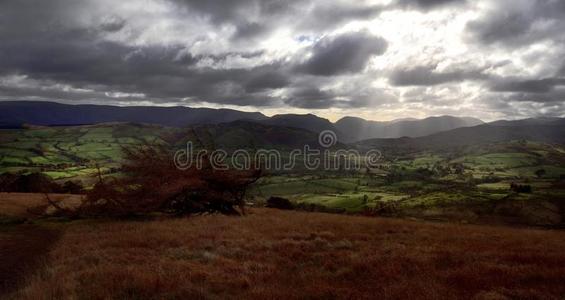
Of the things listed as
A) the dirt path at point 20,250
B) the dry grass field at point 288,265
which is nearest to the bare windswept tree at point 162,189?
the dirt path at point 20,250

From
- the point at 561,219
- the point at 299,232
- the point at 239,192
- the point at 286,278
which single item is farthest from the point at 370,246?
the point at 561,219

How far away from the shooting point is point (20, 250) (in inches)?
553

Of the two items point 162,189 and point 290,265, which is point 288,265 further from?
point 162,189

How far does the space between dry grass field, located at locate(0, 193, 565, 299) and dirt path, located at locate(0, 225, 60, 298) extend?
0.33 metres

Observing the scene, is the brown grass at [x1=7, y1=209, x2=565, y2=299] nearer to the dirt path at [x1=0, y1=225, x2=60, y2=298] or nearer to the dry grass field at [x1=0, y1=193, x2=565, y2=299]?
the dry grass field at [x1=0, y1=193, x2=565, y2=299]

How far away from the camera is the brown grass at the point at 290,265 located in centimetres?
896

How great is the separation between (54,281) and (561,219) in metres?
70.2

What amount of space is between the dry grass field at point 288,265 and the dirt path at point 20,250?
1.10 feet

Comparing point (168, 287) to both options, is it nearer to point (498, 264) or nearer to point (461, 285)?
point (461, 285)

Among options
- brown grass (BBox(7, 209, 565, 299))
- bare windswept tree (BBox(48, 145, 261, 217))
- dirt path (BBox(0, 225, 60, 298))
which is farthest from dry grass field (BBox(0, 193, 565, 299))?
bare windswept tree (BBox(48, 145, 261, 217))

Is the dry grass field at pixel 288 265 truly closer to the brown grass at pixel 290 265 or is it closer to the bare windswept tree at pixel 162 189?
the brown grass at pixel 290 265

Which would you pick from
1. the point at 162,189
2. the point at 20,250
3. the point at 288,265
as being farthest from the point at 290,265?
the point at 162,189

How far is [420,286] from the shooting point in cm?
932

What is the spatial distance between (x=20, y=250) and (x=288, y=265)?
9969 millimetres
